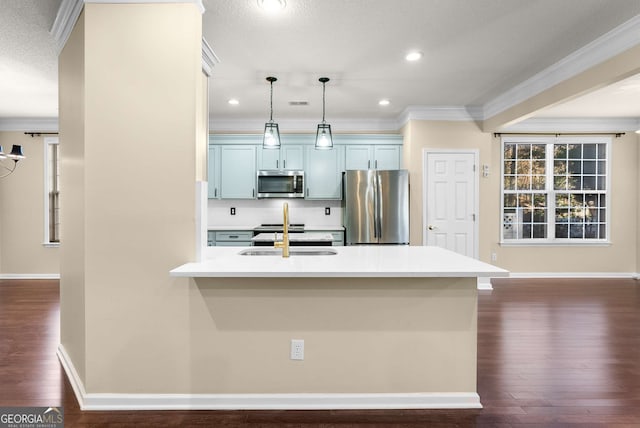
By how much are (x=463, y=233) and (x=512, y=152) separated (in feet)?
6.06

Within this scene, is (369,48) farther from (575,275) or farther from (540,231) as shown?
(575,275)

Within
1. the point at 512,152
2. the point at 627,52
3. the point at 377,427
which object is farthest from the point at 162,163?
the point at 512,152

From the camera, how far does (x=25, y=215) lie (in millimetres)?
6082

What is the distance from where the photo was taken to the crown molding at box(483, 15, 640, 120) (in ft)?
9.51

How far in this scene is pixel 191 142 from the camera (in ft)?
7.30

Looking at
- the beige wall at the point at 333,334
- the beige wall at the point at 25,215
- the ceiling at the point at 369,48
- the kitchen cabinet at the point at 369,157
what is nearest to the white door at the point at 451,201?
the kitchen cabinet at the point at 369,157

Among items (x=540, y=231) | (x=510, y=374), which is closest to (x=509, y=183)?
(x=540, y=231)

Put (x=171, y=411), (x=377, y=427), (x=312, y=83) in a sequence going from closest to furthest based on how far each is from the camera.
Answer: (x=377, y=427) < (x=171, y=411) < (x=312, y=83)

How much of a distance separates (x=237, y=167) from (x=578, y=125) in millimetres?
5331

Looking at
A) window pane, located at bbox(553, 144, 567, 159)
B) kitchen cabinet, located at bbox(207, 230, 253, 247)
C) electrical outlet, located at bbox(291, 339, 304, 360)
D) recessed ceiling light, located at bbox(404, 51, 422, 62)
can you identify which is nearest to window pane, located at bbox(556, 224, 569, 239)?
window pane, located at bbox(553, 144, 567, 159)

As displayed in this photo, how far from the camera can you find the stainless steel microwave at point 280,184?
5.69 metres

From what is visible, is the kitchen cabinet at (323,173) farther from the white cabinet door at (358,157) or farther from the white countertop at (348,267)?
the white countertop at (348,267)

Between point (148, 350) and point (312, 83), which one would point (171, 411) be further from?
point (312, 83)

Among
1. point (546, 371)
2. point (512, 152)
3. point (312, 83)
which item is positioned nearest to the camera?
point (546, 371)
